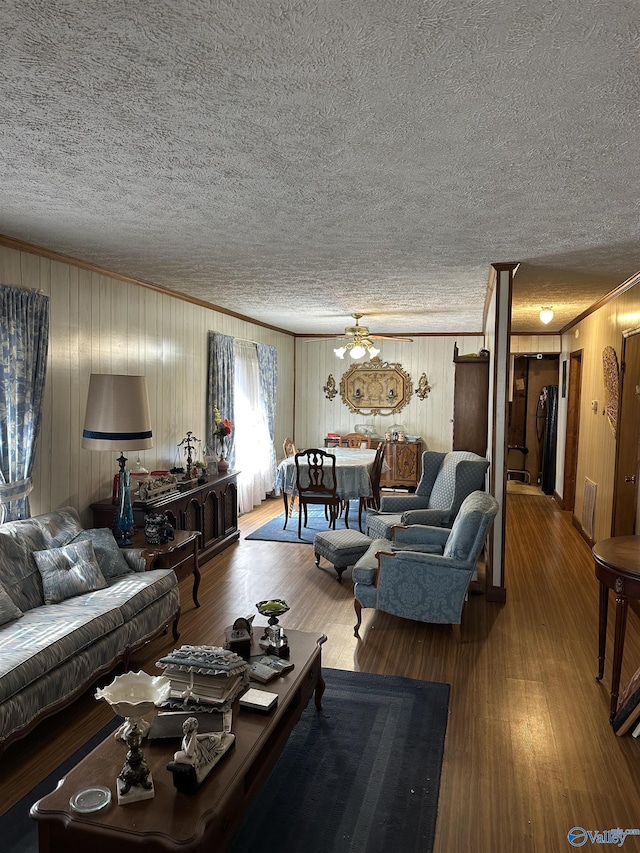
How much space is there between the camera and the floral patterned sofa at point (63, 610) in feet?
9.02

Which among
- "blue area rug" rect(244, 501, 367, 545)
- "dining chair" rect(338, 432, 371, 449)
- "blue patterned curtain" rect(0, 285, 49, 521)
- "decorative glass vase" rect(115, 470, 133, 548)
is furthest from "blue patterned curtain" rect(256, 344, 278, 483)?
"blue patterned curtain" rect(0, 285, 49, 521)

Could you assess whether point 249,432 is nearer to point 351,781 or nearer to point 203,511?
point 203,511

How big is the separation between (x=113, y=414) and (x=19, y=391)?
1.92ft

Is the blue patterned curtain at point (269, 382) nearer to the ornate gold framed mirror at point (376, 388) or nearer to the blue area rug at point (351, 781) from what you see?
the ornate gold framed mirror at point (376, 388)

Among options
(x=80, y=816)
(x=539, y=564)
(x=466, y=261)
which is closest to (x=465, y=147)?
(x=466, y=261)

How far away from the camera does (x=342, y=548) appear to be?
17.4ft

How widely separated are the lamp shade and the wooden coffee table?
7.22 feet

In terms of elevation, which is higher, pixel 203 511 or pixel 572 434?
pixel 572 434

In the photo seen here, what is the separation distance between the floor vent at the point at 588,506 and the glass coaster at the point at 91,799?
5624 millimetres

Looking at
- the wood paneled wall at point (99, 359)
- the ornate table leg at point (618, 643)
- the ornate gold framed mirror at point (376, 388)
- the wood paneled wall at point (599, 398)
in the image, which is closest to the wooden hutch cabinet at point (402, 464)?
the ornate gold framed mirror at point (376, 388)

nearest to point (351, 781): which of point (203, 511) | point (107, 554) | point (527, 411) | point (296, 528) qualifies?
point (107, 554)

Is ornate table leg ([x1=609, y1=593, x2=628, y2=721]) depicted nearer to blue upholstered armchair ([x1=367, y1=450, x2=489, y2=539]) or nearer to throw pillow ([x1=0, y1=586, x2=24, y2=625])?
blue upholstered armchair ([x1=367, y1=450, x2=489, y2=539])

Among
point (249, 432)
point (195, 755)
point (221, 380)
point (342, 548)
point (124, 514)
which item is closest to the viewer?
point (195, 755)

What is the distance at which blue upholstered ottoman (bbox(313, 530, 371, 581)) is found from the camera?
17.4 feet
